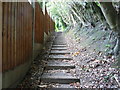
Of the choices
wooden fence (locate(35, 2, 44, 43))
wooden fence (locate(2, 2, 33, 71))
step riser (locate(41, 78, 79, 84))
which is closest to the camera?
wooden fence (locate(2, 2, 33, 71))

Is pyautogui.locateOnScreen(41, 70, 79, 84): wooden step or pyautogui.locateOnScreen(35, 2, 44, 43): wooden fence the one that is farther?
pyautogui.locateOnScreen(35, 2, 44, 43): wooden fence

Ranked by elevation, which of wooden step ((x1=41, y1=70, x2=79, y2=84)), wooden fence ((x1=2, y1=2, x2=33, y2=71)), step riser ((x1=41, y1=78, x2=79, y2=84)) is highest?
wooden fence ((x1=2, y1=2, x2=33, y2=71))

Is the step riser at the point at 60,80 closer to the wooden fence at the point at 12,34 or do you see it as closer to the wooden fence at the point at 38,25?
the wooden fence at the point at 12,34

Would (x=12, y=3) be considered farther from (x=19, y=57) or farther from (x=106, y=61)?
(x=106, y=61)

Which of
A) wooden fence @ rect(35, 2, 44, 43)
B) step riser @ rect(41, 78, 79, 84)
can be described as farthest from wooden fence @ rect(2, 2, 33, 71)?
wooden fence @ rect(35, 2, 44, 43)

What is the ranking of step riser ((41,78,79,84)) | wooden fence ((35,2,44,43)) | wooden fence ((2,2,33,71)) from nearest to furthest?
wooden fence ((2,2,33,71)) < step riser ((41,78,79,84)) < wooden fence ((35,2,44,43))

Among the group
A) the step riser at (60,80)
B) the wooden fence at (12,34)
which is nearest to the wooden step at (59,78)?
the step riser at (60,80)

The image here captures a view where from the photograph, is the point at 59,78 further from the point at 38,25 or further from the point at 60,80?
the point at 38,25

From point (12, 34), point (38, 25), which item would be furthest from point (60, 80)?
point (38, 25)

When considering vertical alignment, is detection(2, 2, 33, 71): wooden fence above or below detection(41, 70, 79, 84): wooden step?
above

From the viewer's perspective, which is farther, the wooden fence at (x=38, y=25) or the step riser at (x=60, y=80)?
the wooden fence at (x=38, y=25)

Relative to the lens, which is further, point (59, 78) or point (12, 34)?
point (59, 78)

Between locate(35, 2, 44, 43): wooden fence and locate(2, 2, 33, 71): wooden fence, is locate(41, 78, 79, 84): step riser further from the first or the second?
locate(35, 2, 44, 43): wooden fence

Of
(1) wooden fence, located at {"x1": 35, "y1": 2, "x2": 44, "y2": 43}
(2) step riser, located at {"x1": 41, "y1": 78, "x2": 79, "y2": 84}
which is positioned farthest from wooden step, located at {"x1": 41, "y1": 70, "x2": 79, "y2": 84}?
(1) wooden fence, located at {"x1": 35, "y1": 2, "x2": 44, "y2": 43}
